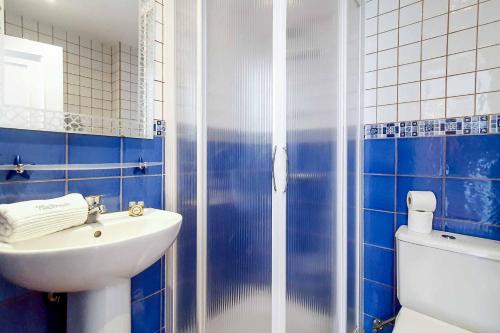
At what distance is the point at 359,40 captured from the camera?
1.42 m

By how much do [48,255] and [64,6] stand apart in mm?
803

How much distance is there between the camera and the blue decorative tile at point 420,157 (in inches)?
48.1

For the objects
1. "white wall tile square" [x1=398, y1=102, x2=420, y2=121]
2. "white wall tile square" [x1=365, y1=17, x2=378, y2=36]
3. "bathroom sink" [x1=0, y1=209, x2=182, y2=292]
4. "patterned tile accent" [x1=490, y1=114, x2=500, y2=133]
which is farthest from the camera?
"white wall tile square" [x1=365, y1=17, x2=378, y2=36]

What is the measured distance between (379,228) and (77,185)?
4.83 feet

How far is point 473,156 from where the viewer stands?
114 centimetres

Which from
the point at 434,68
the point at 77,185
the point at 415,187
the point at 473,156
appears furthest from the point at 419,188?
the point at 77,185

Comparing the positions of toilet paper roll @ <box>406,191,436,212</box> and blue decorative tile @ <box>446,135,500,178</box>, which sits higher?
blue decorative tile @ <box>446,135,500,178</box>

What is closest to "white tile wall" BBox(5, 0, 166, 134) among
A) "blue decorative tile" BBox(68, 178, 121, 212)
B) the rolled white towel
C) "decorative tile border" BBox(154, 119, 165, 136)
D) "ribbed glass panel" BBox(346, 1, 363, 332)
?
"decorative tile border" BBox(154, 119, 165, 136)

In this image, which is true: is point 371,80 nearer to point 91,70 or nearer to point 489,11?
point 489,11

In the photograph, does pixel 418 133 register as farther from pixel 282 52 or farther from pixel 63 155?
pixel 63 155

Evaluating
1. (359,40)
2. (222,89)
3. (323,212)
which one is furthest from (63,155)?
(359,40)

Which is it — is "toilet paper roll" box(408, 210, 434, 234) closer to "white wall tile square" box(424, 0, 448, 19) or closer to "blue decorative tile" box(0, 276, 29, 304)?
"white wall tile square" box(424, 0, 448, 19)

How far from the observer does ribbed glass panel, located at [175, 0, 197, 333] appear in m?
1.10

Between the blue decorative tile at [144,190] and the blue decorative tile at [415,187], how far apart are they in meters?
1.23
